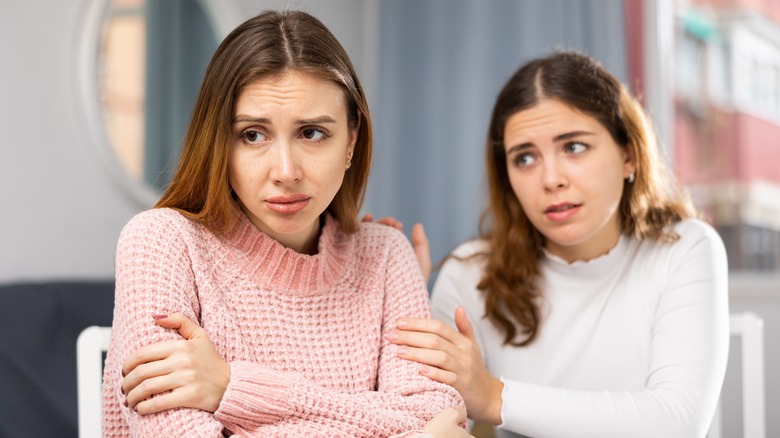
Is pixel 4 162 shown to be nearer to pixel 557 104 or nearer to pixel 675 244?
pixel 557 104

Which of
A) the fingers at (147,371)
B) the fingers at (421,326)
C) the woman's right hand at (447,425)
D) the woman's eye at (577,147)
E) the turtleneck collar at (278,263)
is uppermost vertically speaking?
the woman's eye at (577,147)

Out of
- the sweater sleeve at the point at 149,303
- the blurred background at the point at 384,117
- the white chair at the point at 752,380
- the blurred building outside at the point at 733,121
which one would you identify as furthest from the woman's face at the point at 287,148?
the blurred building outside at the point at 733,121

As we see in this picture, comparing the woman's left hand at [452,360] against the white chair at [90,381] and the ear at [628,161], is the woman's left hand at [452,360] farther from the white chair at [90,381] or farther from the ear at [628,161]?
the ear at [628,161]

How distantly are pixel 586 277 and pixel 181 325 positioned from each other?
0.94 meters

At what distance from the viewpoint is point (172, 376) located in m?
1.04

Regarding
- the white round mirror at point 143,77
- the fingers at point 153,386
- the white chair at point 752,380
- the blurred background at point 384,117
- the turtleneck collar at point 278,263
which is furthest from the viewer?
the white round mirror at point 143,77

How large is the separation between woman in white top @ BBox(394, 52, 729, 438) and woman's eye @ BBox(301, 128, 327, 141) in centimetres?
41

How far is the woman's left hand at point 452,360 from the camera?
1284 mm

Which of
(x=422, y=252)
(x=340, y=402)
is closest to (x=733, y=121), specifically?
(x=422, y=252)

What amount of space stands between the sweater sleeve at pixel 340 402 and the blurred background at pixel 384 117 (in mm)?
754

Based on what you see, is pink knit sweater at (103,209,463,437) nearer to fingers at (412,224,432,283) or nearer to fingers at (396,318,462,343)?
fingers at (396,318,462,343)

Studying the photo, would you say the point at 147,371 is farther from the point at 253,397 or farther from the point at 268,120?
the point at 268,120

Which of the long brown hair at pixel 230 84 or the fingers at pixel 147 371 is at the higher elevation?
the long brown hair at pixel 230 84

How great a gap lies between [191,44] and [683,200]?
1.45m
